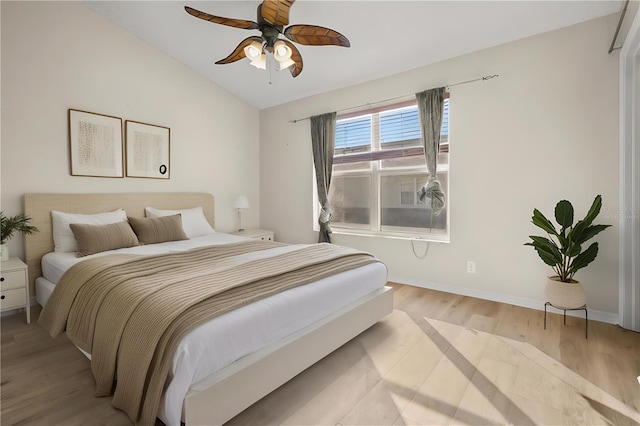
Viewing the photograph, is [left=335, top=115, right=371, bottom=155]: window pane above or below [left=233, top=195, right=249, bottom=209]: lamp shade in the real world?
above

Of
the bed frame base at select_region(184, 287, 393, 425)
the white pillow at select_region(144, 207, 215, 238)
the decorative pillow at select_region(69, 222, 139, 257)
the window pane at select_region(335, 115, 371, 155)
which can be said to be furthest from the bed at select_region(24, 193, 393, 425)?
the window pane at select_region(335, 115, 371, 155)

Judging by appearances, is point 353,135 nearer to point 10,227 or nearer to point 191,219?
point 191,219

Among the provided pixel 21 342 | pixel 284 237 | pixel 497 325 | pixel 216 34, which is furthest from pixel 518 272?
pixel 21 342

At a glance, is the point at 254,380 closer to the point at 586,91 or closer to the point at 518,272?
the point at 518,272

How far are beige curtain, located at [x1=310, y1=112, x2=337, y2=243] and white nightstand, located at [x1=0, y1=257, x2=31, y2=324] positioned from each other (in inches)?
122

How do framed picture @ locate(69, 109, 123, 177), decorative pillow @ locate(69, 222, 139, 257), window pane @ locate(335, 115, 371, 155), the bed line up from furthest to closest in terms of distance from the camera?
window pane @ locate(335, 115, 371, 155) < framed picture @ locate(69, 109, 123, 177) < decorative pillow @ locate(69, 222, 139, 257) < the bed

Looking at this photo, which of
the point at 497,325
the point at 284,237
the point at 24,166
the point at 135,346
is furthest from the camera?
the point at 284,237

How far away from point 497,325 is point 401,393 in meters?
1.36

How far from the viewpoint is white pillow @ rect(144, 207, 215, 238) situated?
12.2 feet

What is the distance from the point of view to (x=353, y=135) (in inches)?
Result: 167

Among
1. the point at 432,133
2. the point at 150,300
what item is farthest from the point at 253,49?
the point at 432,133

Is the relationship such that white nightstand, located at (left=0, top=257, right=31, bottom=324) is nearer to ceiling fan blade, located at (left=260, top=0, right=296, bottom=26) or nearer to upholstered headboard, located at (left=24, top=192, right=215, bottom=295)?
upholstered headboard, located at (left=24, top=192, right=215, bottom=295)

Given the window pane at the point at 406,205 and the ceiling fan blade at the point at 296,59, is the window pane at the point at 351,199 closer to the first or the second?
the window pane at the point at 406,205

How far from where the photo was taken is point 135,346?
146cm
